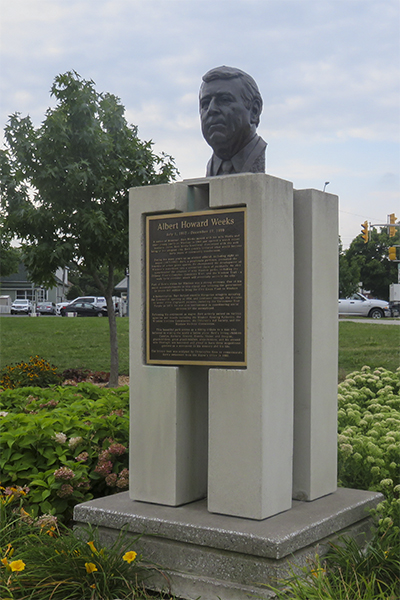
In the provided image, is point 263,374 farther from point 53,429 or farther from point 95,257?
point 95,257

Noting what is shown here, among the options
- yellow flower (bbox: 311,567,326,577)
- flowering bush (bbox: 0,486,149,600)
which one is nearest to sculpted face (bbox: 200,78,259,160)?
flowering bush (bbox: 0,486,149,600)

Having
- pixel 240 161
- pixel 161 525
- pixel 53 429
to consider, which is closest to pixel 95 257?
pixel 53 429

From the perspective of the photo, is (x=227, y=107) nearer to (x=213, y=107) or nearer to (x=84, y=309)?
(x=213, y=107)

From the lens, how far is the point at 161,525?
4.36m

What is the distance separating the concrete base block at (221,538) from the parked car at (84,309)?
132 ft

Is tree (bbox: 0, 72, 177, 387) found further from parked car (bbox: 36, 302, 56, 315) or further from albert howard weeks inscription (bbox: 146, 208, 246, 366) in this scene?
parked car (bbox: 36, 302, 56, 315)

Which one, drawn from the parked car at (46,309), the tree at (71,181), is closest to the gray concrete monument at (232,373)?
the tree at (71,181)

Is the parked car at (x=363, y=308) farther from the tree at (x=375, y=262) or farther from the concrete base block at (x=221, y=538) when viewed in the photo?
the concrete base block at (x=221, y=538)

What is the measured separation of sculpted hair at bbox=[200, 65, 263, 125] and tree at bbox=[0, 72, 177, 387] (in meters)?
7.27

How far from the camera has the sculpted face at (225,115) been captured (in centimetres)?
491

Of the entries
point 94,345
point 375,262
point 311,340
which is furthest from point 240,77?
point 375,262

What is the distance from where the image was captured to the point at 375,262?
53.5m

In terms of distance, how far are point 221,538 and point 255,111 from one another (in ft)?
10.5

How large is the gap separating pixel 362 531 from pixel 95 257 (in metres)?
9.09
